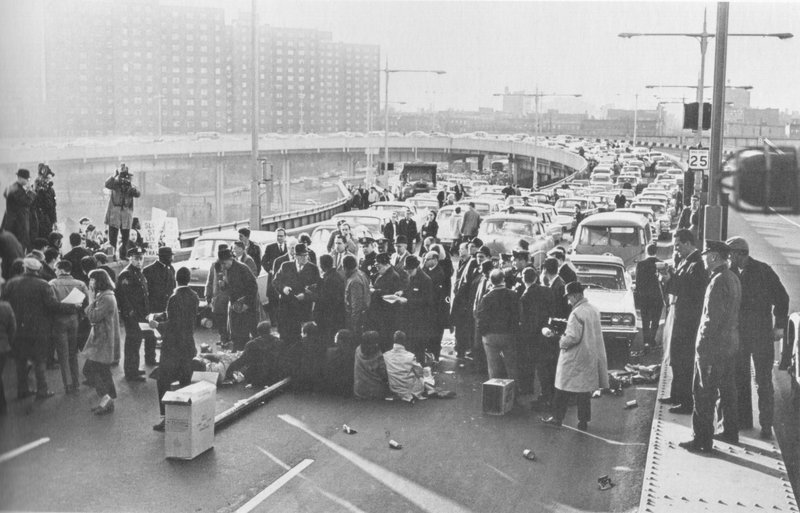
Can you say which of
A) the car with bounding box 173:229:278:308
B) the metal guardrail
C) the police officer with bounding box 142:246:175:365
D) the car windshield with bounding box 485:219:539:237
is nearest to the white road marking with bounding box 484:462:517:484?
the police officer with bounding box 142:246:175:365

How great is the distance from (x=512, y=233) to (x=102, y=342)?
14.3 m

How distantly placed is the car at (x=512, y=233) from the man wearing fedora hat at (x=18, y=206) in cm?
1422

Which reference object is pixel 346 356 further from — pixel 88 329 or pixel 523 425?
pixel 88 329

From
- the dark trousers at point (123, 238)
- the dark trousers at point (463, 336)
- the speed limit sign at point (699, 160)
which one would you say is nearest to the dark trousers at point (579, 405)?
the dark trousers at point (463, 336)

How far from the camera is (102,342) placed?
34.5 feet

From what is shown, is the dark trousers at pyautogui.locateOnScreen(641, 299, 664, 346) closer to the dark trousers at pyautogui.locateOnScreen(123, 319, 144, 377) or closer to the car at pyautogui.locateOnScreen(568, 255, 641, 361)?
the car at pyautogui.locateOnScreen(568, 255, 641, 361)

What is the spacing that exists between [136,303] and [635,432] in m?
6.05

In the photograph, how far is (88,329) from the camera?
518 inches

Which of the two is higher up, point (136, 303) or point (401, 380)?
point (136, 303)

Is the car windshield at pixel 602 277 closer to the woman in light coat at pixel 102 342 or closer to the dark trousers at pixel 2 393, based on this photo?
the woman in light coat at pixel 102 342

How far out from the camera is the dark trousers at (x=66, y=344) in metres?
10.9

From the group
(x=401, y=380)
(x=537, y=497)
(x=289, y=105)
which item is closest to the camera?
(x=537, y=497)

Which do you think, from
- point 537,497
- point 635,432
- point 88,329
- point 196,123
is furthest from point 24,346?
point 196,123

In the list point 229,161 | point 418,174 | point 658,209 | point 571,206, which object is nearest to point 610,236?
point 658,209
